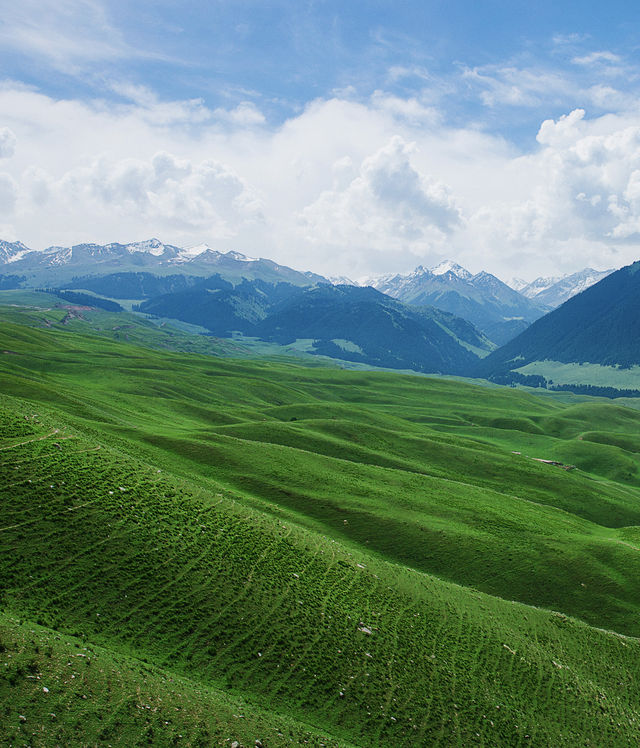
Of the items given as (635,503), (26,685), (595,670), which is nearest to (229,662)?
(26,685)

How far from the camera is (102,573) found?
35188 mm

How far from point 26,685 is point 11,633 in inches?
147

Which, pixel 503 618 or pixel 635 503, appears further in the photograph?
pixel 635 503

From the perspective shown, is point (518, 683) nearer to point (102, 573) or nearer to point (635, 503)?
point (102, 573)

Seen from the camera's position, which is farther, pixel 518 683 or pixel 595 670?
pixel 595 670

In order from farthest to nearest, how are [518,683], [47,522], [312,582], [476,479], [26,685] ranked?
1. [476,479]
2. [312,582]
3. [518,683]
4. [47,522]
5. [26,685]

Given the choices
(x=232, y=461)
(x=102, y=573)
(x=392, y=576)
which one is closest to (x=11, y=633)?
(x=102, y=573)

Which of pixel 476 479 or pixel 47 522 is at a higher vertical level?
pixel 47 522

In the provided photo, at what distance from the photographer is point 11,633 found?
26547 millimetres

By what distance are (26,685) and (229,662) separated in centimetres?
1286

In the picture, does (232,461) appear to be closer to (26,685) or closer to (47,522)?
(47,522)

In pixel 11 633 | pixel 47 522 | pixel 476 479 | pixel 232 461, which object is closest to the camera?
pixel 11 633

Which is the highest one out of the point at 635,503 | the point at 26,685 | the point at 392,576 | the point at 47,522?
the point at 47,522

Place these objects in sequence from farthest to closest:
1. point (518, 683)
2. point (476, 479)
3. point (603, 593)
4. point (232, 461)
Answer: point (476, 479) < point (232, 461) < point (603, 593) < point (518, 683)
